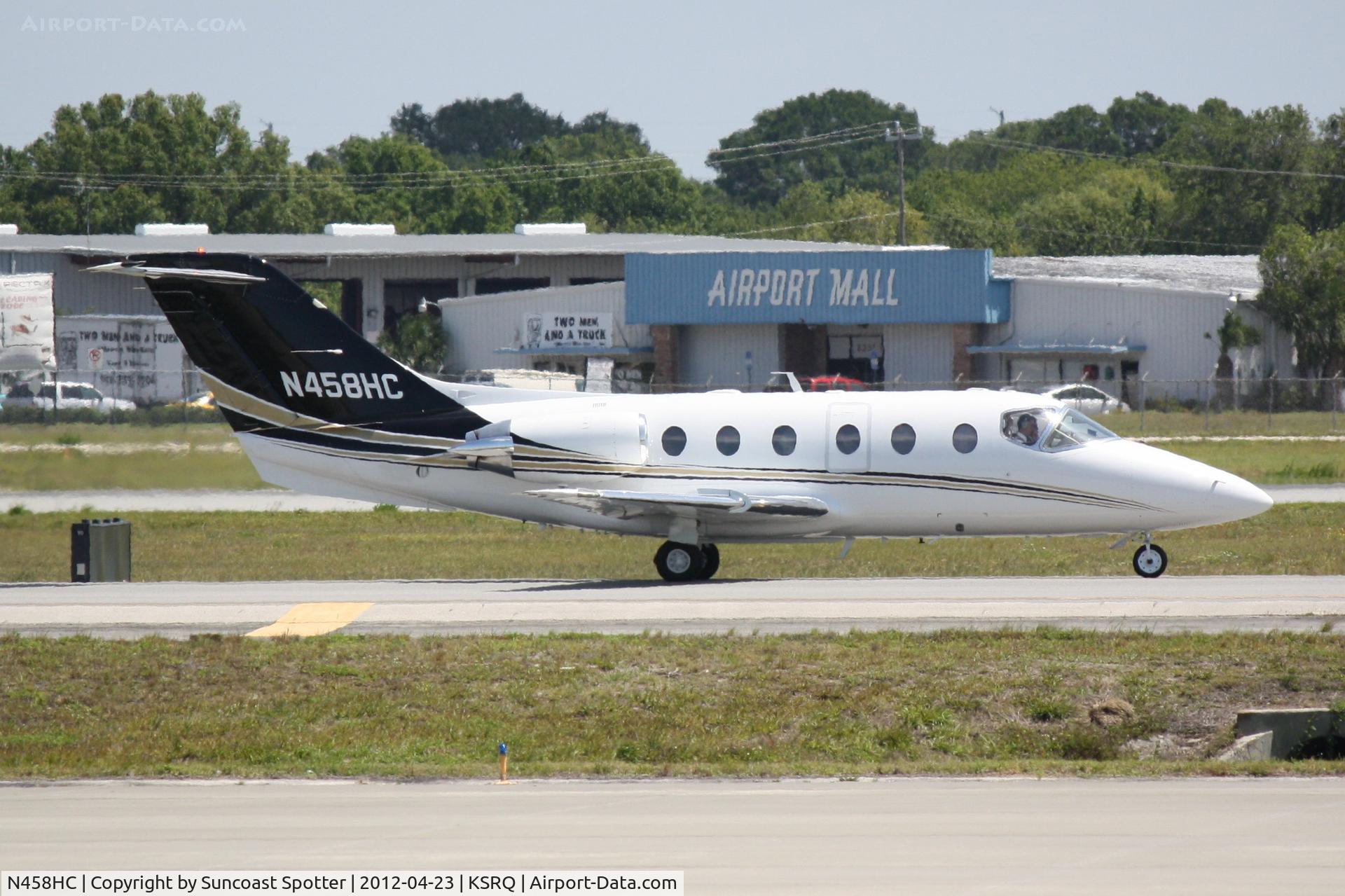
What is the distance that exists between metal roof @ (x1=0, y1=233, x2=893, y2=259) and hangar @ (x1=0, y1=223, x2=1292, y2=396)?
22 centimetres

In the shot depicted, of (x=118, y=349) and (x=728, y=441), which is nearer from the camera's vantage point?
(x=728, y=441)

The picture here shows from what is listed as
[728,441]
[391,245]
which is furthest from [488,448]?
[391,245]

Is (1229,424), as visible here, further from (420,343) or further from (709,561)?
(420,343)

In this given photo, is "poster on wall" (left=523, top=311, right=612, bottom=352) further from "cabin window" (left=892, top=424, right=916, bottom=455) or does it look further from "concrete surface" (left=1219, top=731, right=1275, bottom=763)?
"concrete surface" (left=1219, top=731, right=1275, bottom=763)

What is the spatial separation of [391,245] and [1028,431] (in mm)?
57621

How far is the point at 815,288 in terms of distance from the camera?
214 feet

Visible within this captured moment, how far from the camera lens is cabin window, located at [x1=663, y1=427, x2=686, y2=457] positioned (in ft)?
78.5

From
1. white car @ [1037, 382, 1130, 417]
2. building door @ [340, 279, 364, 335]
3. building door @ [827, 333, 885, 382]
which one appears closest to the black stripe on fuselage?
white car @ [1037, 382, 1130, 417]

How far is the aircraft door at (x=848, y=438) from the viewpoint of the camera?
23.3 metres

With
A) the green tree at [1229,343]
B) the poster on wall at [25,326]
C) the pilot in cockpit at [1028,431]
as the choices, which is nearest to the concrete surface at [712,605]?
the pilot in cockpit at [1028,431]

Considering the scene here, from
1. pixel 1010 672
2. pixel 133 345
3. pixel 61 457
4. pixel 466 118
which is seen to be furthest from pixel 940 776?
pixel 466 118

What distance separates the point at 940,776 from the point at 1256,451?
37318mm

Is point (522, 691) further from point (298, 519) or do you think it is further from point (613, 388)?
point (613, 388)

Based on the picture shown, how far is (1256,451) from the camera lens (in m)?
47.1
